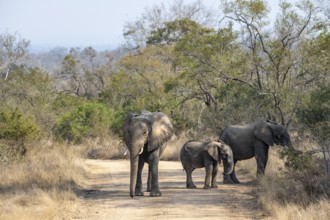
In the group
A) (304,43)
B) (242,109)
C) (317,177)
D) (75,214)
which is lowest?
(75,214)

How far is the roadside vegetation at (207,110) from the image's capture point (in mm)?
12945

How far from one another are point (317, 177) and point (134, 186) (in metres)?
3.93

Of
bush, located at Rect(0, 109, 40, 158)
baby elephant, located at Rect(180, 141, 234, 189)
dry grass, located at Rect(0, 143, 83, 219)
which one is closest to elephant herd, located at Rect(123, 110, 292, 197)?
baby elephant, located at Rect(180, 141, 234, 189)

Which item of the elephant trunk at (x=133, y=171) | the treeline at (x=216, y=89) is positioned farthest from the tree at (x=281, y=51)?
the elephant trunk at (x=133, y=171)

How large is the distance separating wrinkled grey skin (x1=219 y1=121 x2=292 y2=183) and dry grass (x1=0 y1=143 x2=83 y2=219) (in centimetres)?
435

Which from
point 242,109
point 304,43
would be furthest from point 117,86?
point 304,43

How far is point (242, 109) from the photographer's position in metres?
23.2

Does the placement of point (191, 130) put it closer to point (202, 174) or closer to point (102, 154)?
point (102, 154)

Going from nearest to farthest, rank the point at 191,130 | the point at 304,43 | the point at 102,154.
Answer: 1. the point at 304,43
2. the point at 102,154
3. the point at 191,130

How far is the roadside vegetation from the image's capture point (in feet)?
42.5

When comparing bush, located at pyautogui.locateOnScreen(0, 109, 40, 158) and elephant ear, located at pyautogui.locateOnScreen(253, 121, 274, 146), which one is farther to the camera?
bush, located at pyautogui.locateOnScreen(0, 109, 40, 158)

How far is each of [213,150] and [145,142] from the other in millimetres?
2421

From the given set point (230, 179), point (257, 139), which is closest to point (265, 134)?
point (257, 139)

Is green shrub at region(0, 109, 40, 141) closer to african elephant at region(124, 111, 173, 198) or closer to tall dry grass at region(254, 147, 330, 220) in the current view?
african elephant at region(124, 111, 173, 198)
